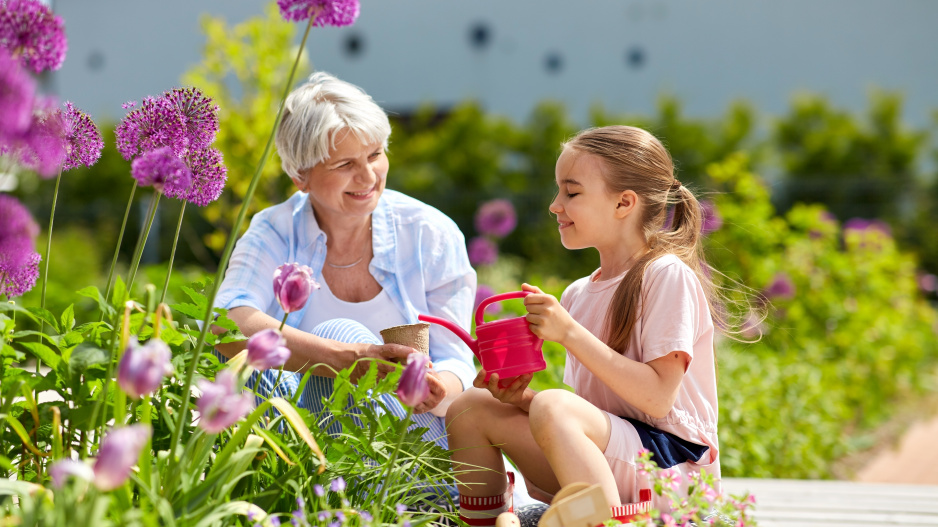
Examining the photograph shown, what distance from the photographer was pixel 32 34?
108 centimetres

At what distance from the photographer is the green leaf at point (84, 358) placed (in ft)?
3.87

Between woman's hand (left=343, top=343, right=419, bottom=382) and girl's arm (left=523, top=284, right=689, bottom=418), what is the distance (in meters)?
0.31

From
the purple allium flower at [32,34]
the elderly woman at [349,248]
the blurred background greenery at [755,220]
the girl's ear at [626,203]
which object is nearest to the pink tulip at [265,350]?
the purple allium flower at [32,34]

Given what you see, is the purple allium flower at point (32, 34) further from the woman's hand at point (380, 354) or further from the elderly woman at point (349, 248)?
the elderly woman at point (349, 248)

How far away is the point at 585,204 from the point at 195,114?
926mm

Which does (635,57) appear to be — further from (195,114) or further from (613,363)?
(195,114)

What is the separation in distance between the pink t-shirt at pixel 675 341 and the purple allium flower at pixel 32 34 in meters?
1.23

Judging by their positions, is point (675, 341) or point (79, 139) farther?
point (675, 341)

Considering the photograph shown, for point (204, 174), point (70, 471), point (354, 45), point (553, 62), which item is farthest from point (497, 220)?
point (354, 45)

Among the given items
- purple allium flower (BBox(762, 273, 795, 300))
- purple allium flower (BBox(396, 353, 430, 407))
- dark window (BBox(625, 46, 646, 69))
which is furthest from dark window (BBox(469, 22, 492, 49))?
purple allium flower (BBox(396, 353, 430, 407))

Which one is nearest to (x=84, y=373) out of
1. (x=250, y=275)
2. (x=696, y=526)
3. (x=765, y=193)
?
(x=250, y=275)

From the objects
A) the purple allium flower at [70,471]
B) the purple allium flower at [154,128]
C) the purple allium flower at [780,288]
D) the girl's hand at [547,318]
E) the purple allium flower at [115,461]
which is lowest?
the purple allium flower at [70,471]

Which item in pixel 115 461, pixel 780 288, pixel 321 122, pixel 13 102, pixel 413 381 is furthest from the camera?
pixel 780 288

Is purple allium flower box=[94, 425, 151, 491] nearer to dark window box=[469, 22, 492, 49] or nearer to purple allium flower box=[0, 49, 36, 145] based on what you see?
purple allium flower box=[0, 49, 36, 145]
